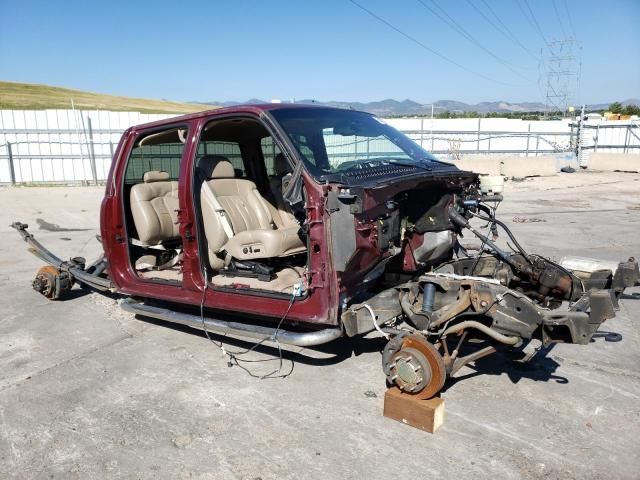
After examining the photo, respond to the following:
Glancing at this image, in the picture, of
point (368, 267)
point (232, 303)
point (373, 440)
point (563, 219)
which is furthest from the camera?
point (563, 219)

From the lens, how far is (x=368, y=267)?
3789 millimetres

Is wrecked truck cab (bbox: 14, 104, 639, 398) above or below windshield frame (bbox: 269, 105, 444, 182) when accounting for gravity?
below

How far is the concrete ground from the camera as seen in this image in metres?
3.03

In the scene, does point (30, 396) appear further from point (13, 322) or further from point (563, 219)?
point (563, 219)

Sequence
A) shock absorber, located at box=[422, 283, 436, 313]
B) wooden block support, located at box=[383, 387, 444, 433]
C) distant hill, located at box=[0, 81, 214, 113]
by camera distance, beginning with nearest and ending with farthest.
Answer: wooden block support, located at box=[383, 387, 444, 433] → shock absorber, located at box=[422, 283, 436, 313] → distant hill, located at box=[0, 81, 214, 113]

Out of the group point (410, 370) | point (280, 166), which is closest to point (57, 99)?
point (280, 166)

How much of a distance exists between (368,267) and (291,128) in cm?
119

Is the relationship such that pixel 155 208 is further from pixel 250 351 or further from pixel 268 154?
pixel 250 351

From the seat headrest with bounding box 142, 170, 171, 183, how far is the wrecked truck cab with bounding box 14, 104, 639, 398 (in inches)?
0.5

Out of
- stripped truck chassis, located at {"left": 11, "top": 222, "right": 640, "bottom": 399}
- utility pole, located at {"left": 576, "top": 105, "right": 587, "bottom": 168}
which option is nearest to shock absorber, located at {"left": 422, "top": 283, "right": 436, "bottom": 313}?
stripped truck chassis, located at {"left": 11, "top": 222, "right": 640, "bottom": 399}

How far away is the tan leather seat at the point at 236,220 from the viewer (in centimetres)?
450

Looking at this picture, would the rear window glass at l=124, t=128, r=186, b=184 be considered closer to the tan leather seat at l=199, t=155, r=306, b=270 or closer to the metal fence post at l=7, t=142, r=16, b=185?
the tan leather seat at l=199, t=155, r=306, b=270

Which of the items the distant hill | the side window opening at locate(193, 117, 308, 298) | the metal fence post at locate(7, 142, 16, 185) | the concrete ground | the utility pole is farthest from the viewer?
the distant hill

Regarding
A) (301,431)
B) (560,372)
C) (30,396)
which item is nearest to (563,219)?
(560,372)
